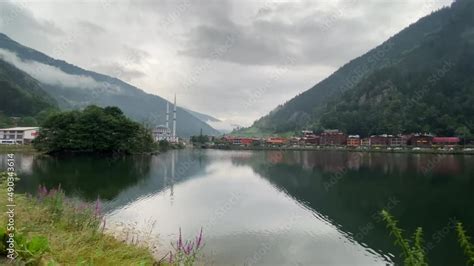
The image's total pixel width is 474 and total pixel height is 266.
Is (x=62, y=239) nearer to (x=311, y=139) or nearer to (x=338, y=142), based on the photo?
(x=338, y=142)

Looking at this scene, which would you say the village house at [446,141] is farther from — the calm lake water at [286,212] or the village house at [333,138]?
the calm lake water at [286,212]

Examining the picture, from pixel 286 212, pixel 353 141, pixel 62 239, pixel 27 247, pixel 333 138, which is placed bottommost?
pixel 286 212

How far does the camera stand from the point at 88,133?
211ft

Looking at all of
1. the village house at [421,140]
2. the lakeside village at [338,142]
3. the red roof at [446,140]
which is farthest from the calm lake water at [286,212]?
the red roof at [446,140]

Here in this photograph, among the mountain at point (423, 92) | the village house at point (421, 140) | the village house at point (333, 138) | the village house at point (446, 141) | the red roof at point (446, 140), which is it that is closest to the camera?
the village house at point (446, 141)

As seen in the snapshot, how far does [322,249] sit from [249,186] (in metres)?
20.4

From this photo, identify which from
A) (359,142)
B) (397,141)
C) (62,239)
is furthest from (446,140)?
(62,239)

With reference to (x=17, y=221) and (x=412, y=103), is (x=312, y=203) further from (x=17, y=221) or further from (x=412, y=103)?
(x=412, y=103)

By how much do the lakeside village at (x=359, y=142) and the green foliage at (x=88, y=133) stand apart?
3161 inches

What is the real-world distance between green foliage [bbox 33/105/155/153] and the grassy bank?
5435 cm

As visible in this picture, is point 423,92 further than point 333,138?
Yes

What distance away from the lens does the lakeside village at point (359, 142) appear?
369 ft

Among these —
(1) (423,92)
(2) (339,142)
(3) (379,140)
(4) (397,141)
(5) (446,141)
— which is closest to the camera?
(5) (446,141)

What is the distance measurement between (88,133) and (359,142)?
103 m
